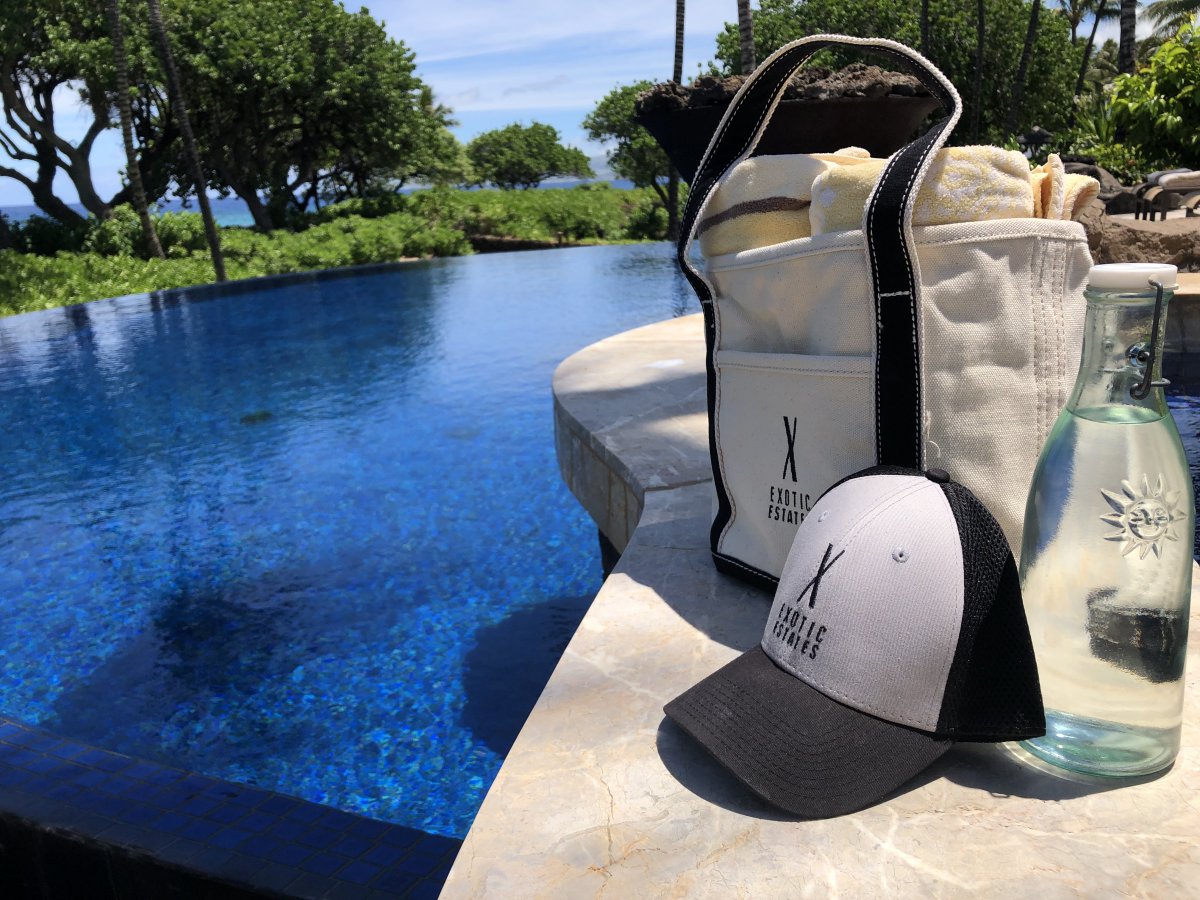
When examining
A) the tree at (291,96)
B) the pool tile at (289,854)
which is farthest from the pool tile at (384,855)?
the tree at (291,96)

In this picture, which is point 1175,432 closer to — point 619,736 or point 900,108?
point 619,736

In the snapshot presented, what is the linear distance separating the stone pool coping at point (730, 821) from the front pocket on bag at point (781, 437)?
19 cm

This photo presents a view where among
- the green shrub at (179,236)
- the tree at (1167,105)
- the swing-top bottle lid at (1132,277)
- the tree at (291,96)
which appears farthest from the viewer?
the tree at (291,96)

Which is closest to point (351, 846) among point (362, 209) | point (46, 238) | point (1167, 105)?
point (1167, 105)

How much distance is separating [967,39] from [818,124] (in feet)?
85.6

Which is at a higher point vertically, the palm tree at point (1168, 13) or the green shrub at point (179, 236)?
the palm tree at point (1168, 13)

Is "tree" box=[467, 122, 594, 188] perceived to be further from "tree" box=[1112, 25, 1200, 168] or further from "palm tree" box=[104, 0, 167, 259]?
"tree" box=[1112, 25, 1200, 168]

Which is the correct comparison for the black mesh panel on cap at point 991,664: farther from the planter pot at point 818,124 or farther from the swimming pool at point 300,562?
the swimming pool at point 300,562

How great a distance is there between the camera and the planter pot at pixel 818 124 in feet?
6.92

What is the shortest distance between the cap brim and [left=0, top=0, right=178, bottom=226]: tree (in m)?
21.6

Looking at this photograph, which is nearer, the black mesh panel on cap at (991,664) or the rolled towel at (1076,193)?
the black mesh panel on cap at (991,664)

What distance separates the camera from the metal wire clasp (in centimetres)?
98

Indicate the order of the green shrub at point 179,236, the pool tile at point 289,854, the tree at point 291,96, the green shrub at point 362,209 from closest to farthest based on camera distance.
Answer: the pool tile at point 289,854
the green shrub at point 179,236
the tree at point 291,96
the green shrub at point 362,209

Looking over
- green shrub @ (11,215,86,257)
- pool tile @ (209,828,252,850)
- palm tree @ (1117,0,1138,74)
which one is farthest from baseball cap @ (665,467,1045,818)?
green shrub @ (11,215,86,257)
